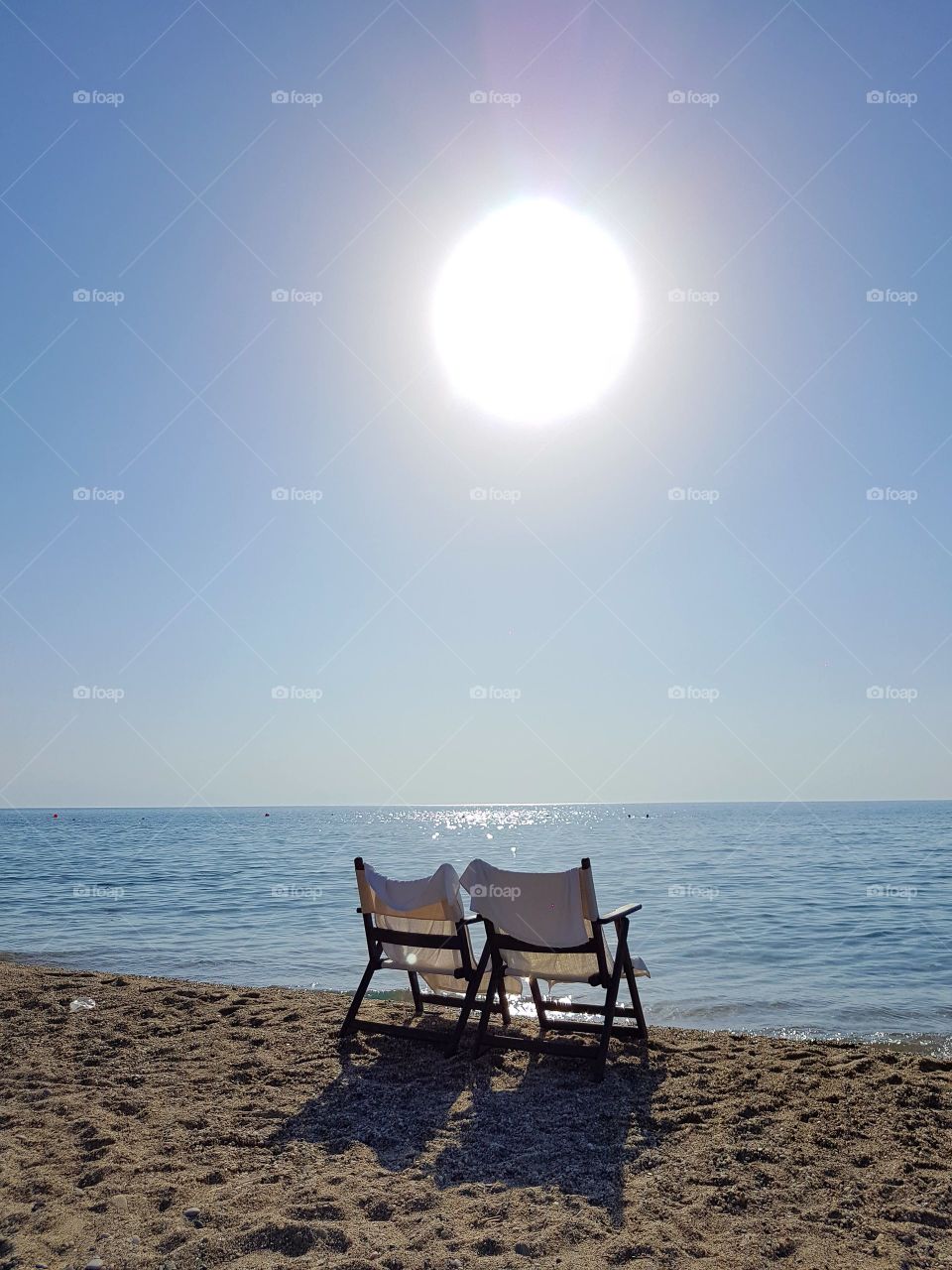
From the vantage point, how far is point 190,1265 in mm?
2643

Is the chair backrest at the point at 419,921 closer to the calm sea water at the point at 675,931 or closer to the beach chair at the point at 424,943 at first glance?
the beach chair at the point at 424,943

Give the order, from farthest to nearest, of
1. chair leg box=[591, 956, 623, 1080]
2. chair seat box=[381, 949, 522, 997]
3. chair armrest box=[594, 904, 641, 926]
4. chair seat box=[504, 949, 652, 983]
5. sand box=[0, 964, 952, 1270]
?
chair seat box=[381, 949, 522, 997] < chair seat box=[504, 949, 652, 983] < chair armrest box=[594, 904, 641, 926] < chair leg box=[591, 956, 623, 1080] < sand box=[0, 964, 952, 1270]

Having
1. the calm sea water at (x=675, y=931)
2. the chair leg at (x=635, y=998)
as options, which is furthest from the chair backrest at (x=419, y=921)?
the calm sea water at (x=675, y=931)

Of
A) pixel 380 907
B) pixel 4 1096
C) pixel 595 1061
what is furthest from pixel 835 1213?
pixel 4 1096

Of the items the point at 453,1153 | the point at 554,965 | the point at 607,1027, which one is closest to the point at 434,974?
the point at 554,965

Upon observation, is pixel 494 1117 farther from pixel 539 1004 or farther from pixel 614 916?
pixel 539 1004

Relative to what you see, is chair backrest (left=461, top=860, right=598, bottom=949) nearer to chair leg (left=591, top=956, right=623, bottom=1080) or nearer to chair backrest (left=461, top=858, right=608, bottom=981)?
chair backrest (left=461, top=858, right=608, bottom=981)

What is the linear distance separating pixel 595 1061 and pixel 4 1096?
298 cm

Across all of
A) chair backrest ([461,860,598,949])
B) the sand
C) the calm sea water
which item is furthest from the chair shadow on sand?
the calm sea water

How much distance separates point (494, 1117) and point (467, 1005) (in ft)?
3.27

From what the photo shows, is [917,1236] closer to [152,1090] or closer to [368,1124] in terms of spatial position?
[368,1124]

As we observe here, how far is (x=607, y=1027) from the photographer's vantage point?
466cm

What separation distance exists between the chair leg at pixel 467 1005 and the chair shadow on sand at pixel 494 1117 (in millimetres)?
100

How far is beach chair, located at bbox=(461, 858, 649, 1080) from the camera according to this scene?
4.76 metres
